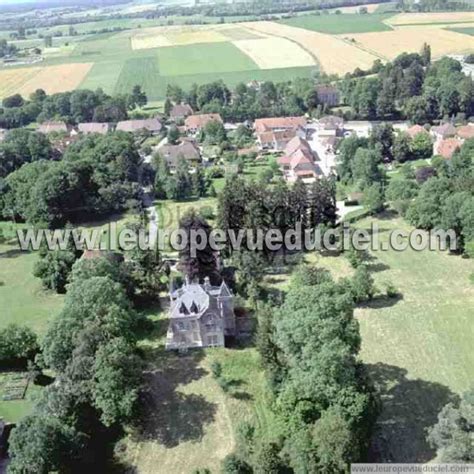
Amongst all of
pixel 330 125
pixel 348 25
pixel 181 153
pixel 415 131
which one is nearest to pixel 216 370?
pixel 181 153

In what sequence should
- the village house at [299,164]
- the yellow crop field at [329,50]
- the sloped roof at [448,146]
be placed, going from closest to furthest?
1. the village house at [299,164]
2. the sloped roof at [448,146]
3. the yellow crop field at [329,50]

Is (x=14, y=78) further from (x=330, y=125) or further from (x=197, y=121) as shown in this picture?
(x=330, y=125)

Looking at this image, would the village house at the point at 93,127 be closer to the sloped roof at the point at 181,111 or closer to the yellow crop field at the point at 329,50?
the sloped roof at the point at 181,111

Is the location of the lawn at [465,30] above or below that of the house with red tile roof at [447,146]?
above

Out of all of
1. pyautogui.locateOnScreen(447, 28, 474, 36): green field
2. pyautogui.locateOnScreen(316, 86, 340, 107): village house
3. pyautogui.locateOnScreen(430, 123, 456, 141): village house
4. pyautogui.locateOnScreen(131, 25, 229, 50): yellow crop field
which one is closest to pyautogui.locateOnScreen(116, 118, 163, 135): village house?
pyautogui.locateOnScreen(316, 86, 340, 107): village house

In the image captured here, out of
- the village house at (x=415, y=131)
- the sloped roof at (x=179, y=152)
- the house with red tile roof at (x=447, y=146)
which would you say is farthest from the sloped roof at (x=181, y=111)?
the house with red tile roof at (x=447, y=146)

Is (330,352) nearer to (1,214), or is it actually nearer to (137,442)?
(137,442)

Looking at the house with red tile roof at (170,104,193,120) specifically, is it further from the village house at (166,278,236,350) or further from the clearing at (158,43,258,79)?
the village house at (166,278,236,350)
